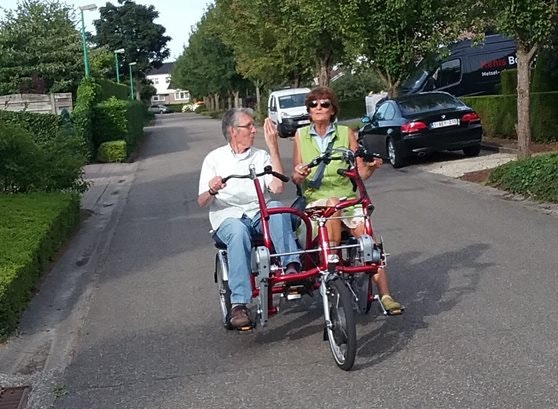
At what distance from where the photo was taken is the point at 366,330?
20.1 ft

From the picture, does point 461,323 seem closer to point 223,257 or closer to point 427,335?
point 427,335

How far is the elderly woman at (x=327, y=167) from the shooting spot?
19.9 feet

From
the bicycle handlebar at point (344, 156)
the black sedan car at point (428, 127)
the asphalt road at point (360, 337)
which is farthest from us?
the black sedan car at point (428, 127)

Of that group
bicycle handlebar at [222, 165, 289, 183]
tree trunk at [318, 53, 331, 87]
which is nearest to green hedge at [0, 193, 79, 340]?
bicycle handlebar at [222, 165, 289, 183]

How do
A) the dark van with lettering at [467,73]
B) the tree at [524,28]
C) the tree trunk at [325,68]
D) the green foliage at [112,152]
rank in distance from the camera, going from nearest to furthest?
the tree at [524,28] < the green foliage at [112,152] < the dark van with lettering at [467,73] < the tree trunk at [325,68]

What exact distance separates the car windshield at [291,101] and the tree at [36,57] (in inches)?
367

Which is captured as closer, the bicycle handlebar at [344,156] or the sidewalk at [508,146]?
the bicycle handlebar at [344,156]

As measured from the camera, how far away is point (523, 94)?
14.5 metres

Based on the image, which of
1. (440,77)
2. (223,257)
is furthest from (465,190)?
(440,77)

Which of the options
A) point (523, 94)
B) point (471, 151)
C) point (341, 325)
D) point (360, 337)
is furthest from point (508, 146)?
point (341, 325)

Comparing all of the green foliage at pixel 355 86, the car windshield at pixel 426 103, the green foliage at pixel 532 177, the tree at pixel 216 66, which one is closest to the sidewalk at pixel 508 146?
the car windshield at pixel 426 103

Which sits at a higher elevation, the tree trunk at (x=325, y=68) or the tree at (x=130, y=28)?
the tree at (x=130, y=28)

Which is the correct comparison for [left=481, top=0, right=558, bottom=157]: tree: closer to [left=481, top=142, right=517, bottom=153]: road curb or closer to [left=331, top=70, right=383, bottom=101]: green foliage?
[left=481, top=142, right=517, bottom=153]: road curb

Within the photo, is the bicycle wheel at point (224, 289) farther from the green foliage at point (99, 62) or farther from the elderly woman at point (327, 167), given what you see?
the green foliage at point (99, 62)
